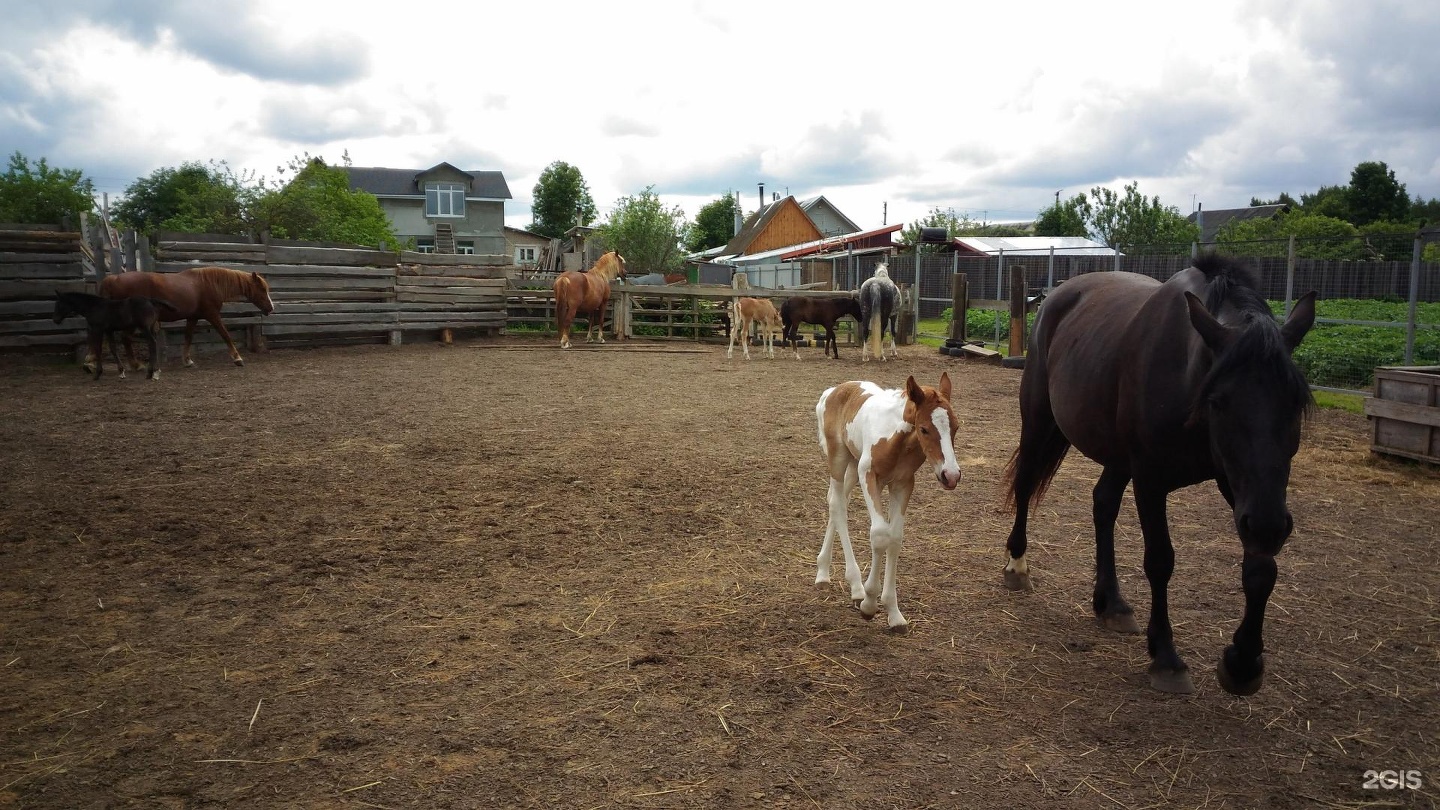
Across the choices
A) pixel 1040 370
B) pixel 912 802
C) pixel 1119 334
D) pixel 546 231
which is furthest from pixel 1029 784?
pixel 546 231

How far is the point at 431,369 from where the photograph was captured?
1412 cm

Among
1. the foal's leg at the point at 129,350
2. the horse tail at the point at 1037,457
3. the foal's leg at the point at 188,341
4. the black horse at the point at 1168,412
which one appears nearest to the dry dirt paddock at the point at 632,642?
the black horse at the point at 1168,412

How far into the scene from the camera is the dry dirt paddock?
2826mm

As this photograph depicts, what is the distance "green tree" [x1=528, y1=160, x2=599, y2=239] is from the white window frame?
14.0m

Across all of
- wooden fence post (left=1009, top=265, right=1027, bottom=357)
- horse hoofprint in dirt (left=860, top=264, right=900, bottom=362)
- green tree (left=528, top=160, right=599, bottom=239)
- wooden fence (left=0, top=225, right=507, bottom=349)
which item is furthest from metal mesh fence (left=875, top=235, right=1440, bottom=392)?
green tree (left=528, top=160, right=599, bottom=239)

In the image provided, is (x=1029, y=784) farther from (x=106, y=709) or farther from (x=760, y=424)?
(x=760, y=424)

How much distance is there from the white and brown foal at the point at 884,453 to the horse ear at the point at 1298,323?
4.20 ft

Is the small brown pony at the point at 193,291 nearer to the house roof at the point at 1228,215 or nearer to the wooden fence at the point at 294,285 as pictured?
the wooden fence at the point at 294,285

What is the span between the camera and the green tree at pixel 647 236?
4366 cm

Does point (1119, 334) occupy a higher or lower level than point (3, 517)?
higher

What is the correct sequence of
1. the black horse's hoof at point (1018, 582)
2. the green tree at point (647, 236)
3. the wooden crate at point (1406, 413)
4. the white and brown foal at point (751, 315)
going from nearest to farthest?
the black horse's hoof at point (1018, 582), the wooden crate at point (1406, 413), the white and brown foal at point (751, 315), the green tree at point (647, 236)

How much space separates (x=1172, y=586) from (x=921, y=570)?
4.52ft

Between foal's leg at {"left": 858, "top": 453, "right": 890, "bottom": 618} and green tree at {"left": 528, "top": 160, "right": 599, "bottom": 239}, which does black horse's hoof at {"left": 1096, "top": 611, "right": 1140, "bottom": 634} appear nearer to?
foal's leg at {"left": 858, "top": 453, "right": 890, "bottom": 618}

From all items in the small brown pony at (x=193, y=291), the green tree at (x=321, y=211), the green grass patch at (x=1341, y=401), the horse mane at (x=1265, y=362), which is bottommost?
the green grass patch at (x=1341, y=401)
